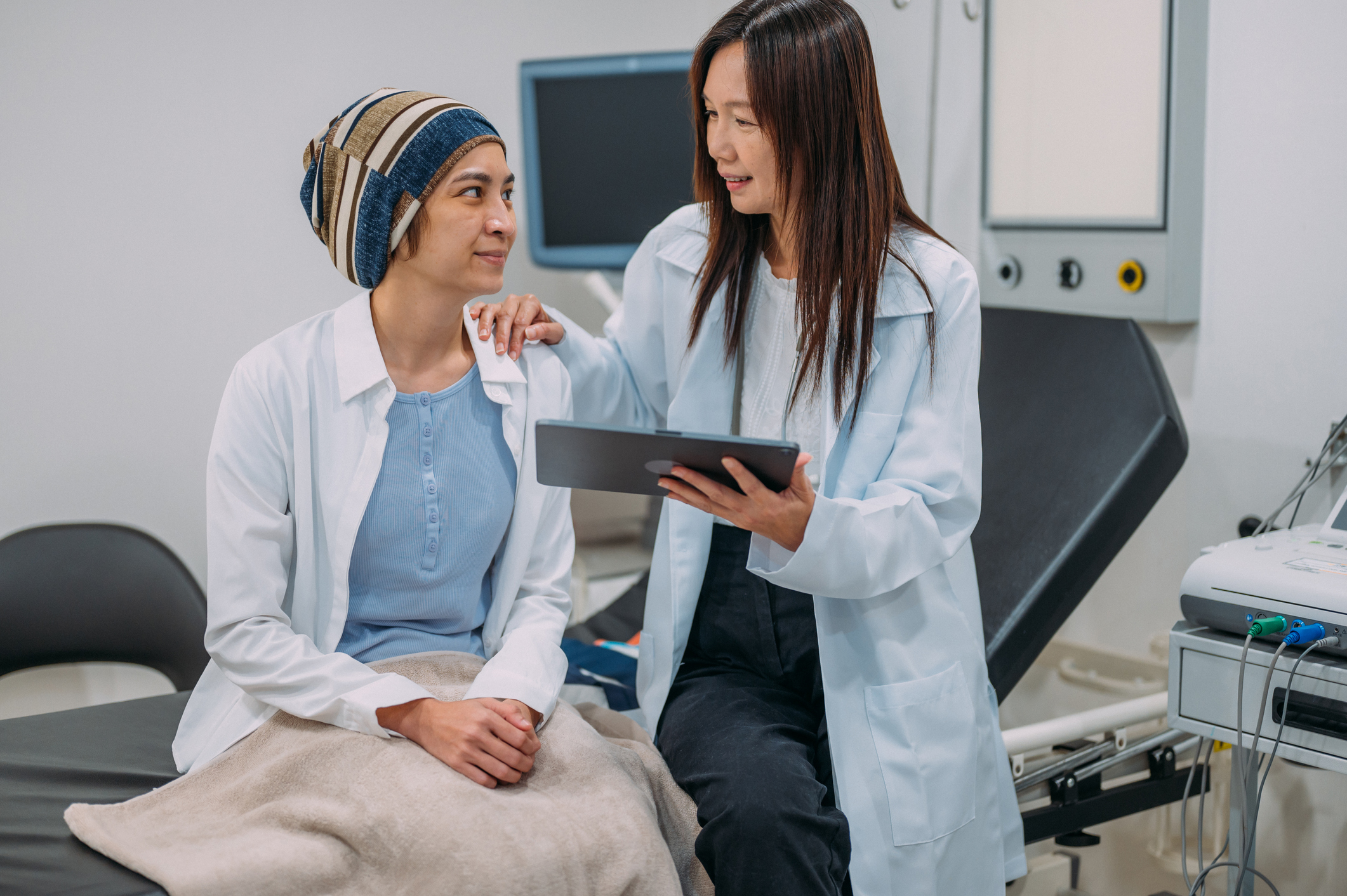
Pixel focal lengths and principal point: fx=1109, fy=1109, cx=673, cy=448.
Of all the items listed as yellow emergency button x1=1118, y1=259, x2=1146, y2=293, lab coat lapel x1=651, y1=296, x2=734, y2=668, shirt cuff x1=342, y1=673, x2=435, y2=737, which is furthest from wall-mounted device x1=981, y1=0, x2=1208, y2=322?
shirt cuff x1=342, y1=673, x2=435, y2=737

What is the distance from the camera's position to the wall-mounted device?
2.08 m

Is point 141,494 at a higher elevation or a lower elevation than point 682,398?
lower

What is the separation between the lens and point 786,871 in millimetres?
1200

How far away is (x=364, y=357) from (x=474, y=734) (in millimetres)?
A: 480

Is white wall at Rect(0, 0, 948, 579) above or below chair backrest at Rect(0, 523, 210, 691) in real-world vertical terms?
above

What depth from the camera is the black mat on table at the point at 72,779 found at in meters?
1.15

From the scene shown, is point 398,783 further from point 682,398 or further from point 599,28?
point 599,28

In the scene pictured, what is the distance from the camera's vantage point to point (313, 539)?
135 centimetres

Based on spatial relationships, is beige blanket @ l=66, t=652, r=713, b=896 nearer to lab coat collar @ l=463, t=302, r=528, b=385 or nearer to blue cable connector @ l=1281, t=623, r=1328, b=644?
lab coat collar @ l=463, t=302, r=528, b=385

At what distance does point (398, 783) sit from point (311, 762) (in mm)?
136

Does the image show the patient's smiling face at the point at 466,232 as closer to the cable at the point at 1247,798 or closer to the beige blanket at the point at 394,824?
the beige blanket at the point at 394,824

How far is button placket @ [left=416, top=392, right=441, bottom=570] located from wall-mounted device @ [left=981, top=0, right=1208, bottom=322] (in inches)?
56.8

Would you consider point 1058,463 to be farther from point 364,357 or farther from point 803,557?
point 364,357

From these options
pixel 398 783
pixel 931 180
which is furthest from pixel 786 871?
pixel 931 180
